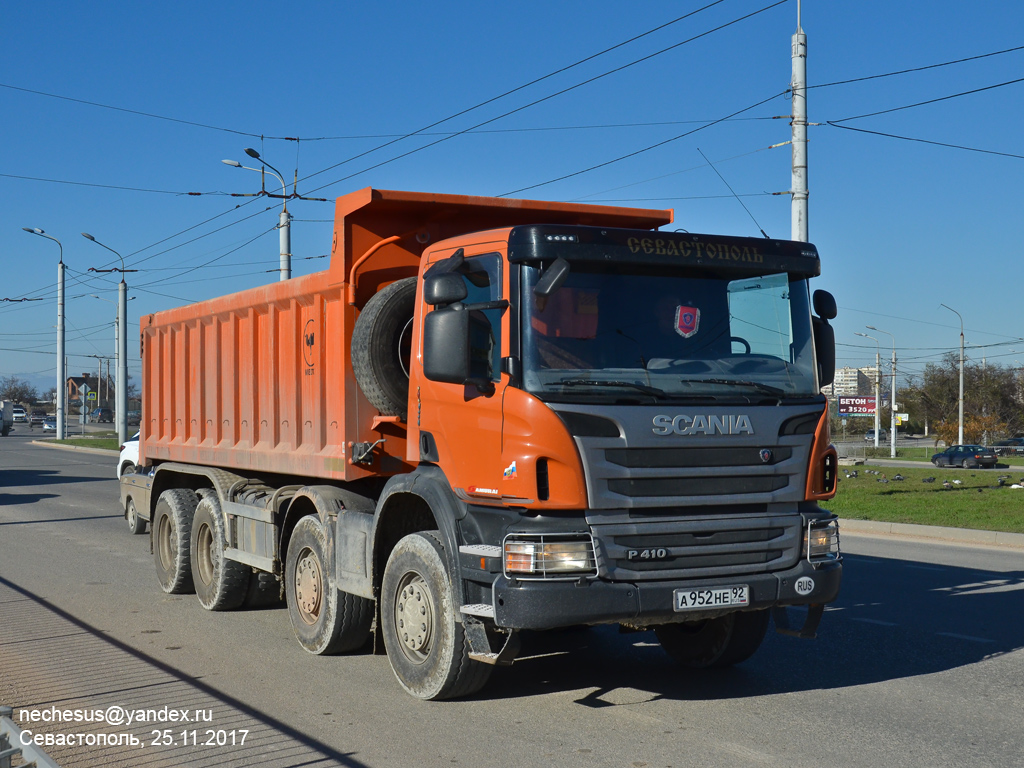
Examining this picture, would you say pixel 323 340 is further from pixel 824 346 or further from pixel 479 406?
pixel 824 346

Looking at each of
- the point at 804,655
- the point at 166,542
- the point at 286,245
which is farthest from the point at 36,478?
the point at 804,655

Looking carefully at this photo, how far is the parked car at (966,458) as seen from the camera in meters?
50.7

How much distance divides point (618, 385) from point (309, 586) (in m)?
3.37

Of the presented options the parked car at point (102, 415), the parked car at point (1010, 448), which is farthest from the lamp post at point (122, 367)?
the parked car at point (102, 415)

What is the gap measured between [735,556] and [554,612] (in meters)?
1.11

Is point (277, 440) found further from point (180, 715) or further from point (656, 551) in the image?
point (656, 551)

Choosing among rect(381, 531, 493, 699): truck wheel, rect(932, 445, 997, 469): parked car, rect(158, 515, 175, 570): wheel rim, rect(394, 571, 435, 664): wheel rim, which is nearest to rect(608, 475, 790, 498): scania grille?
rect(381, 531, 493, 699): truck wheel

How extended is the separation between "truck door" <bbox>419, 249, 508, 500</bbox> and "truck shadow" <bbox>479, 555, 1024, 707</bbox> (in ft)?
4.91

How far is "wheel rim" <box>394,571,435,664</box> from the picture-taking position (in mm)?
6148

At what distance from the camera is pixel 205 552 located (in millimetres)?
9766

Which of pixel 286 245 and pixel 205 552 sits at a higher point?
pixel 286 245

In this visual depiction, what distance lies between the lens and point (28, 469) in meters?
33.2

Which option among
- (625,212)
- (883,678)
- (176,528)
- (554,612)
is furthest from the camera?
(176,528)

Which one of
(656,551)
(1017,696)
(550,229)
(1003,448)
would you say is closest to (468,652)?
(656,551)
